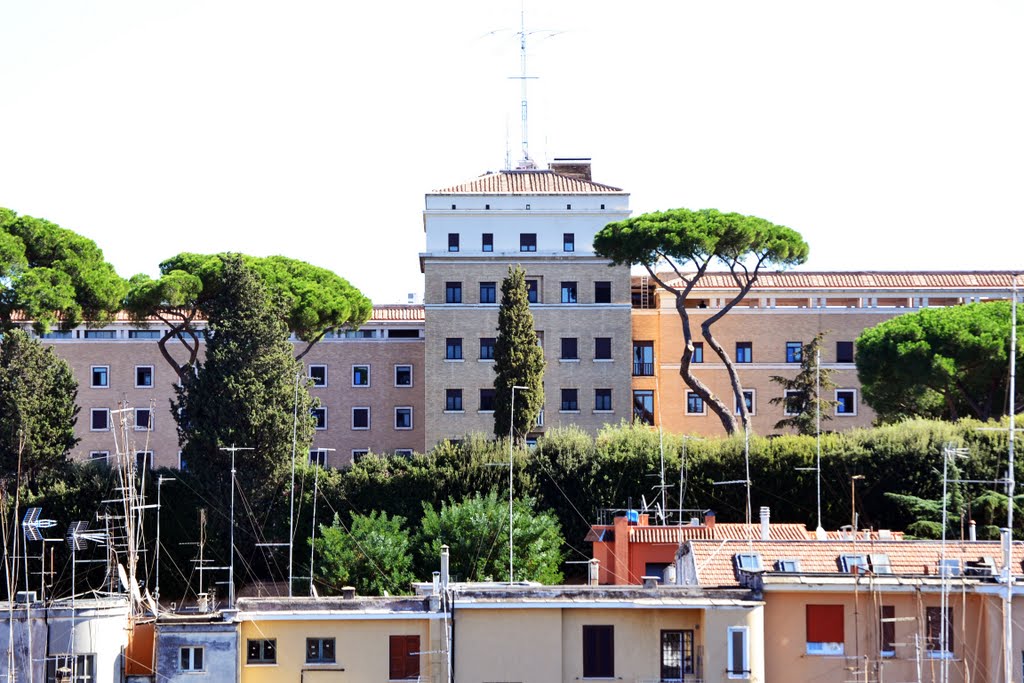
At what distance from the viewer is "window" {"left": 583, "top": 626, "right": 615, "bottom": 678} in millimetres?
28656

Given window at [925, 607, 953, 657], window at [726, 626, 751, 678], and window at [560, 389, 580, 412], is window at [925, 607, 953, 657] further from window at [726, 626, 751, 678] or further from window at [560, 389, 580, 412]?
window at [560, 389, 580, 412]

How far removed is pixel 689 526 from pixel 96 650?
597 inches

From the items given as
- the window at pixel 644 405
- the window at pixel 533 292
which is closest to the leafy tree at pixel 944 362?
the window at pixel 644 405

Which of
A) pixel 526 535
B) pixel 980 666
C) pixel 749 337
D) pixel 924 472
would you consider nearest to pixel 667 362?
pixel 749 337

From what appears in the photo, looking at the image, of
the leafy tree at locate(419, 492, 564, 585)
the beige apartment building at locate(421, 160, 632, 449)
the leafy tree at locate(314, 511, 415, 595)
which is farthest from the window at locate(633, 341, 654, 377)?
the leafy tree at locate(314, 511, 415, 595)

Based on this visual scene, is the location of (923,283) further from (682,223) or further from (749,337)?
(682,223)

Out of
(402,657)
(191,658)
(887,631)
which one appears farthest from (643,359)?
(191,658)

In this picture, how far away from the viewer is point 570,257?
60.8m

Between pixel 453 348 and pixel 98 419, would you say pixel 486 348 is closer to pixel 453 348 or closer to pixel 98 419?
pixel 453 348

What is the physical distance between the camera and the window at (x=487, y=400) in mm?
60000

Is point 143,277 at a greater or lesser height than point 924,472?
greater

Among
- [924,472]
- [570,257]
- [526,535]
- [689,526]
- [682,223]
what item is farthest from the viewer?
[570,257]

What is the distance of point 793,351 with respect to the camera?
62.2 meters

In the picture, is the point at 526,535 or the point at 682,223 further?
the point at 682,223
